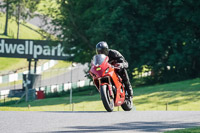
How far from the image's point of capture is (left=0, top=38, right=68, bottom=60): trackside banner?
144 feet

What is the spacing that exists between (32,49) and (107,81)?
110 ft

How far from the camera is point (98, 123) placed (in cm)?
1095

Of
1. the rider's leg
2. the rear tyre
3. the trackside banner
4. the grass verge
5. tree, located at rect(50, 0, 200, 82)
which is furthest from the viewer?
the trackside banner

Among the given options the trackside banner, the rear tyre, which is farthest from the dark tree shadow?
the trackside banner

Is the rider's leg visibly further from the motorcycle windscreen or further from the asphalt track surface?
the motorcycle windscreen

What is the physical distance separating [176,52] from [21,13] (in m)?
56.2

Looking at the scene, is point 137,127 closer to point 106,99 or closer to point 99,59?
point 106,99

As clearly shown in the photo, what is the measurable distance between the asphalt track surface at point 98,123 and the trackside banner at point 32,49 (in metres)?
31.2

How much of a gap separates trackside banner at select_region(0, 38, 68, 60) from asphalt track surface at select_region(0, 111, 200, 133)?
102 feet

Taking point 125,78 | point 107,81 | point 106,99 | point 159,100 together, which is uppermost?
point 125,78

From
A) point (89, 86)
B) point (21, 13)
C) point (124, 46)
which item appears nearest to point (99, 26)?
point (124, 46)

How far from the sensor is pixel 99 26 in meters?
37.0

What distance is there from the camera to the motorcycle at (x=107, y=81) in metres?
11.2

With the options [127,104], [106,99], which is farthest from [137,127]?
[127,104]
